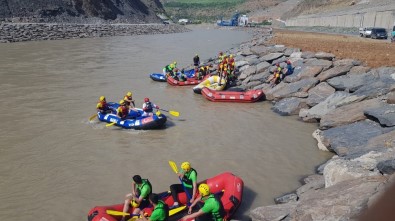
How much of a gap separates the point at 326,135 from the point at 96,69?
20415mm

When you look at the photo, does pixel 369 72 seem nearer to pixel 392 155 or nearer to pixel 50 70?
pixel 392 155

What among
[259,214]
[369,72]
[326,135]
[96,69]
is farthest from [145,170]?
[96,69]

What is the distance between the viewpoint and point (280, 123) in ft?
50.7

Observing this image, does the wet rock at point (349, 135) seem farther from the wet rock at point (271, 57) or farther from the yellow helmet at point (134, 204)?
the wet rock at point (271, 57)

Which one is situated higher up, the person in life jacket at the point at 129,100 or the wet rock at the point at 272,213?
the person in life jacket at the point at 129,100

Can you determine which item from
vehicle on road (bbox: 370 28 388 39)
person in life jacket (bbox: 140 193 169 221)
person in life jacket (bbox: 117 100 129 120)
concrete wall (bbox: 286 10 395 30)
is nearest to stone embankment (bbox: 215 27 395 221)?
person in life jacket (bbox: 140 193 169 221)

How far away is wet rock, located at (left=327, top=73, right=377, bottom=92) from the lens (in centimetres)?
1523

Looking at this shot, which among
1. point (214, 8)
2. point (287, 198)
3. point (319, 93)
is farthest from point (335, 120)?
point (214, 8)

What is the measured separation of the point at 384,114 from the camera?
1162cm

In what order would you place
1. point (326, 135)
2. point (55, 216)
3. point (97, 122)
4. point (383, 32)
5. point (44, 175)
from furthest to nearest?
point (383, 32), point (97, 122), point (326, 135), point (44, 175), point (55, 216)

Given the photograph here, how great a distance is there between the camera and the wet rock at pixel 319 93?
53.3 feet

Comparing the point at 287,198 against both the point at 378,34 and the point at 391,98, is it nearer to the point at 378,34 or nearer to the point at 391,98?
the point at 391,98

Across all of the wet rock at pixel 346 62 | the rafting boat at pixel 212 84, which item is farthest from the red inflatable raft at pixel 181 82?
the wet rock at pixel 346 62

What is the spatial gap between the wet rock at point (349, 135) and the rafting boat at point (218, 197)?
13.1 ft
